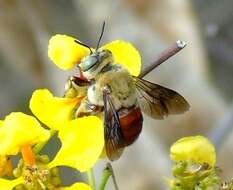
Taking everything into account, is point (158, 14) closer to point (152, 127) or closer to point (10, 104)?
point (152, 127)

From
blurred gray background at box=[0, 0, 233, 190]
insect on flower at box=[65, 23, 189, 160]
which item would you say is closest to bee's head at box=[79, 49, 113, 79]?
insect on flower at box=[65, 23, 189, 160]

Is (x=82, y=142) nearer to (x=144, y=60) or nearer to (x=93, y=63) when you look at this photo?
(x=93, y=63)

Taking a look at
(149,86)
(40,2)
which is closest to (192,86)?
(40,2)

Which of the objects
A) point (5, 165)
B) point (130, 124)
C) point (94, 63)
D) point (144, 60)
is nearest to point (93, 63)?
point (94, 63)

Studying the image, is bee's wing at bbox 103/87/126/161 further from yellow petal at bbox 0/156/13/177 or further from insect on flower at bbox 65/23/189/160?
yellow petal at bbox 0/156/13/177

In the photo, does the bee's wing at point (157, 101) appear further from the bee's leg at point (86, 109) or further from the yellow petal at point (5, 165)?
the yellow petal at point (5, 165)
